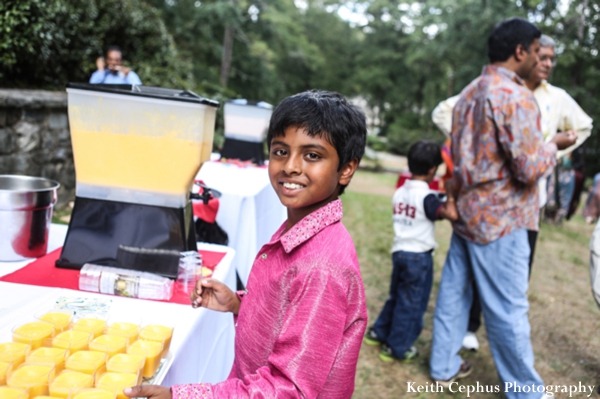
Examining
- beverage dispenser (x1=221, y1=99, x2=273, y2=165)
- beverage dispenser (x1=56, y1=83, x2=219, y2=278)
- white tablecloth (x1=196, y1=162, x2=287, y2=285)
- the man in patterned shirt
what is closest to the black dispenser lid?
beverage dispenser (x1=56, y1=83, x2=219, y2=278)

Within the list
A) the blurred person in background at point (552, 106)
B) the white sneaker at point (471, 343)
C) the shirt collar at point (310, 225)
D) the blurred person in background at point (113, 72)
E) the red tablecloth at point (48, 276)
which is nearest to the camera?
the shirt collar at point (310, 225)

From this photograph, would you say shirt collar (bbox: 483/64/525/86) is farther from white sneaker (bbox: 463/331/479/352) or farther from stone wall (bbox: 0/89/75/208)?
stone wall (bbox: 0/89/75/208)

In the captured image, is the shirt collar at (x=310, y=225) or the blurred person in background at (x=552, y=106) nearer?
the shirt collar at (x=310, y=225)

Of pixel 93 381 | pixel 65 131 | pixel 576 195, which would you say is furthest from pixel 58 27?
pixel 576 195

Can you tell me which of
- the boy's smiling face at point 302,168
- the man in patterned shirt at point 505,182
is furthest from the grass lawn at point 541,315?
the boy's smiling face at point 302,168

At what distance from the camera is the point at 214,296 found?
1416 mm

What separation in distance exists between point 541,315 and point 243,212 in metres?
3.11

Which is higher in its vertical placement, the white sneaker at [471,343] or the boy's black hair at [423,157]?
the boy's black hair at [423,157]

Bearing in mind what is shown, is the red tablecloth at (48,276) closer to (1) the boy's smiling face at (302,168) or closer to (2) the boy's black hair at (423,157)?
(1) the boy's smiling face at (302,168)

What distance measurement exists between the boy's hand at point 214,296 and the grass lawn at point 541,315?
1852 millimetres

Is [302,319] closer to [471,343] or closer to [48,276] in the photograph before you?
[48,276]

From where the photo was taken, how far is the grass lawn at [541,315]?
3.15 metres

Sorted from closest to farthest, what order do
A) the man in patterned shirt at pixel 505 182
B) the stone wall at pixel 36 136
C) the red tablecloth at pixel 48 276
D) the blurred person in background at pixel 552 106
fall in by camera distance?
the red tablecloth at pixel 48 276, the man in patterned shirt at pixel 505 182, the blurred person in background at pixel 552 106, the stone wall at pixel 36 136

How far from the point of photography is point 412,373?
318 cm
